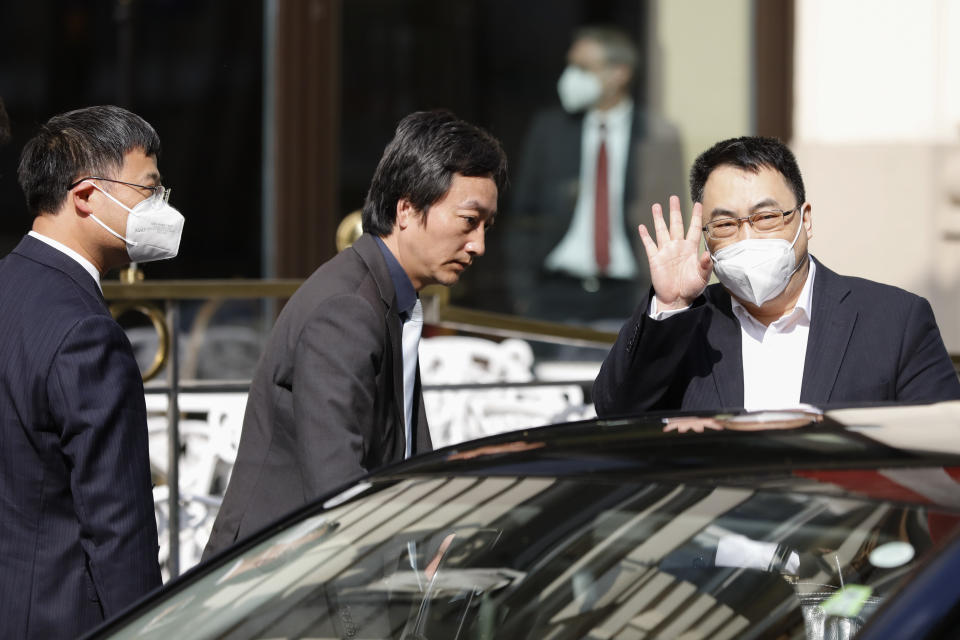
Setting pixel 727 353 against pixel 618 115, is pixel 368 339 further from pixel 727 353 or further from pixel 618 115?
pixel 618 115

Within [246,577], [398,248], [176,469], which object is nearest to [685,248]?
[398,248]

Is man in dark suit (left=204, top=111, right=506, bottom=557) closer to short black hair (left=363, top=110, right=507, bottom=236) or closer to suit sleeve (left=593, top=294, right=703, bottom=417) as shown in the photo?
short black hair (left=363, top=110, right=507, bottom=236)

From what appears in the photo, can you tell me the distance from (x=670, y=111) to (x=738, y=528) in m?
6.65

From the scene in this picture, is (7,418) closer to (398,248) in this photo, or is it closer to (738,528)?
(398,248)

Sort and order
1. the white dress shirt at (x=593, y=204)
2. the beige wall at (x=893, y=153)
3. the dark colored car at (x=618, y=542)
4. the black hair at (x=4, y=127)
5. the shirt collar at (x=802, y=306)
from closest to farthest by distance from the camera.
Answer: the dark colored car at (x=618, y=542) → the black hair at (x=4, y=127) → the shirt collar at (x=802, y=306) → the beige wall at (x=893, y=153) → the white dress shirt at (x=593, y=204)

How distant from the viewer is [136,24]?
7.55 metres

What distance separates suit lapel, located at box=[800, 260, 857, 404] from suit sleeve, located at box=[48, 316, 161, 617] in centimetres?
151

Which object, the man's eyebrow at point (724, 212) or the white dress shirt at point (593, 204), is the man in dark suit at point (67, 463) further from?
the white dress shirt at point (593, 204)

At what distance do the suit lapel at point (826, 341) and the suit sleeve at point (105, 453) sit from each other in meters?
1.51

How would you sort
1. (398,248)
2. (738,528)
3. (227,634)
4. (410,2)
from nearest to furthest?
(738,528) < (227,634) < (398,248) < (410,2)

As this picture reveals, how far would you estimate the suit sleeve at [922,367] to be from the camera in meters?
3.25

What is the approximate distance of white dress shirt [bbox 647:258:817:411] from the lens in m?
3.34

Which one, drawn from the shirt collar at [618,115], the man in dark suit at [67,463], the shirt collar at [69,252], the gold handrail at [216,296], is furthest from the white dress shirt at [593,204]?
the man in dark suit at [67,463]

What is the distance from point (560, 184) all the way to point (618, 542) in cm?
640
